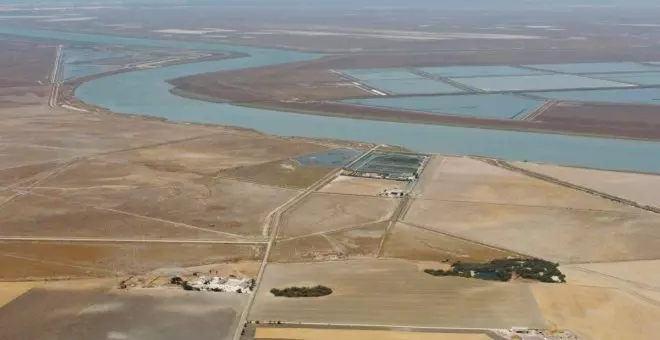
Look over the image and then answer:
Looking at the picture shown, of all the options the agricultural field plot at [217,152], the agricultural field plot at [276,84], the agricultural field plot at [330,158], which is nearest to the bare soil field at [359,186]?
the agricultural field plot at [330,158]

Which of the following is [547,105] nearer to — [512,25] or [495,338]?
[495,338]

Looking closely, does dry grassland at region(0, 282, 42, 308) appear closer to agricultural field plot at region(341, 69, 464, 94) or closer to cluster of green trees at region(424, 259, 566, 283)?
cluster of green trees at region(424, 259, 566, 283)

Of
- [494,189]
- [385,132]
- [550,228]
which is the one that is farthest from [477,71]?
[550,228]

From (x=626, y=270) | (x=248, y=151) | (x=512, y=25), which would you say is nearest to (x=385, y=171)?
(x=248, y=151)

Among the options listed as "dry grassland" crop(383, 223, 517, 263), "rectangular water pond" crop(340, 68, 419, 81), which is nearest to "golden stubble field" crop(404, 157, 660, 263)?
"dry grassland" crop(383, 223, 517, 263)

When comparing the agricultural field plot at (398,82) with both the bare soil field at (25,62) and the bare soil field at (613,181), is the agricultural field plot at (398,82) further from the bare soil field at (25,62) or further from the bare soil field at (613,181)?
the bare soil field at (25,62)
